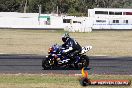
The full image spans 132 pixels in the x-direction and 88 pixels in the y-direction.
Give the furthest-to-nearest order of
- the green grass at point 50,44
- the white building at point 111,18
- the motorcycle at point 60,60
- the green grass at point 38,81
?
1. the white building at point 111,18
2. the green grass at point 50,44
3. the motorcycle at point 60,60
4. the green grass at point 38,81

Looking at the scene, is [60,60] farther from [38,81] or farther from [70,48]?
[38,81]


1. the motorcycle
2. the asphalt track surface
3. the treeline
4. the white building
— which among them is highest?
the motorcycle

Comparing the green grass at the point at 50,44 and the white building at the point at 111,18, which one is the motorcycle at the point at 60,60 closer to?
the green grass at the point at 50,44

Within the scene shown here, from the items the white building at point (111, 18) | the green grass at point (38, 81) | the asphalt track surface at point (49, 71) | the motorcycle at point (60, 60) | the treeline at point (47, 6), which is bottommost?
the treeline at point (47, 6)

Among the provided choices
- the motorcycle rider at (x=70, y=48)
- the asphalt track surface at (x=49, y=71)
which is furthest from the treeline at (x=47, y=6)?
the motorcycle rider at (x=70, y=48)

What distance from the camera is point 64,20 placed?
3760 inches

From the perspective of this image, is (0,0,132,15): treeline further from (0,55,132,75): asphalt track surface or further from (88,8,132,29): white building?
(0,55,132,75): asphalt track surface

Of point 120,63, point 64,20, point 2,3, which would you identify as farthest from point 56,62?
point 2,3

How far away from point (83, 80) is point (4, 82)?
9.34 ft

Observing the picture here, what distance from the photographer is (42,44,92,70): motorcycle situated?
19.6 metres

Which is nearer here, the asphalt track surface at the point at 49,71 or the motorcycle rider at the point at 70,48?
the asphalt track surface at the point at 49,71

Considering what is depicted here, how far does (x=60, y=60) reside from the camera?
64.6 ft

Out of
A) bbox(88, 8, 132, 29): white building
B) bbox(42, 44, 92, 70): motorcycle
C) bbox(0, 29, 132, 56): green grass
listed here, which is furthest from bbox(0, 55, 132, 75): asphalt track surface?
bbox(88, 8, 132, 29): white building

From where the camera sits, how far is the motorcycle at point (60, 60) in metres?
19.6
